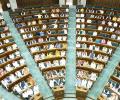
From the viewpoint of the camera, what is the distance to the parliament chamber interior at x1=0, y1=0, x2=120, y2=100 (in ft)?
46.4

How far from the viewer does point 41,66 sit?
15297mm

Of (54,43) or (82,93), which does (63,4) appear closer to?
(54,43)

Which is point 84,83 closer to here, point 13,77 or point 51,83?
point 51,83

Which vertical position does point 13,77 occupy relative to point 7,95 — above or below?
above

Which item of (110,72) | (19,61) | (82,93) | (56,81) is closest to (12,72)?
(19,61)

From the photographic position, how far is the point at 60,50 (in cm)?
1600

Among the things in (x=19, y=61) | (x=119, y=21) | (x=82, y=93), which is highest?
(x=119, y=21)

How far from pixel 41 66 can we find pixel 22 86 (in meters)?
1.59

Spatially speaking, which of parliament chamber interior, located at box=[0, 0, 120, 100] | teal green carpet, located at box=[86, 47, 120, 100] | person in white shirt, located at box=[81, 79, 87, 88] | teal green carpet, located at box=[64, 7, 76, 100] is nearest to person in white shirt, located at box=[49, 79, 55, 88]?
parliament chamber interior, located at box=[0, 0, 120, 100]

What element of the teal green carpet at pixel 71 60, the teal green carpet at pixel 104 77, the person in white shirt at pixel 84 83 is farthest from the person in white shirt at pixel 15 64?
the teal green carpet at pixel 104 77

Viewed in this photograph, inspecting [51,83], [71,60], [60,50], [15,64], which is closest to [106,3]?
[60,50]

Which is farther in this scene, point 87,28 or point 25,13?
point 25,13

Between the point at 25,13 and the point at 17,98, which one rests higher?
the point at 25,13

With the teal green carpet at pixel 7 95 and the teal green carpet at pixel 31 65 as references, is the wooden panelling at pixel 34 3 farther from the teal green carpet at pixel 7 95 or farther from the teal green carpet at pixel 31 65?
the teal green carpet at pixel 7 95
